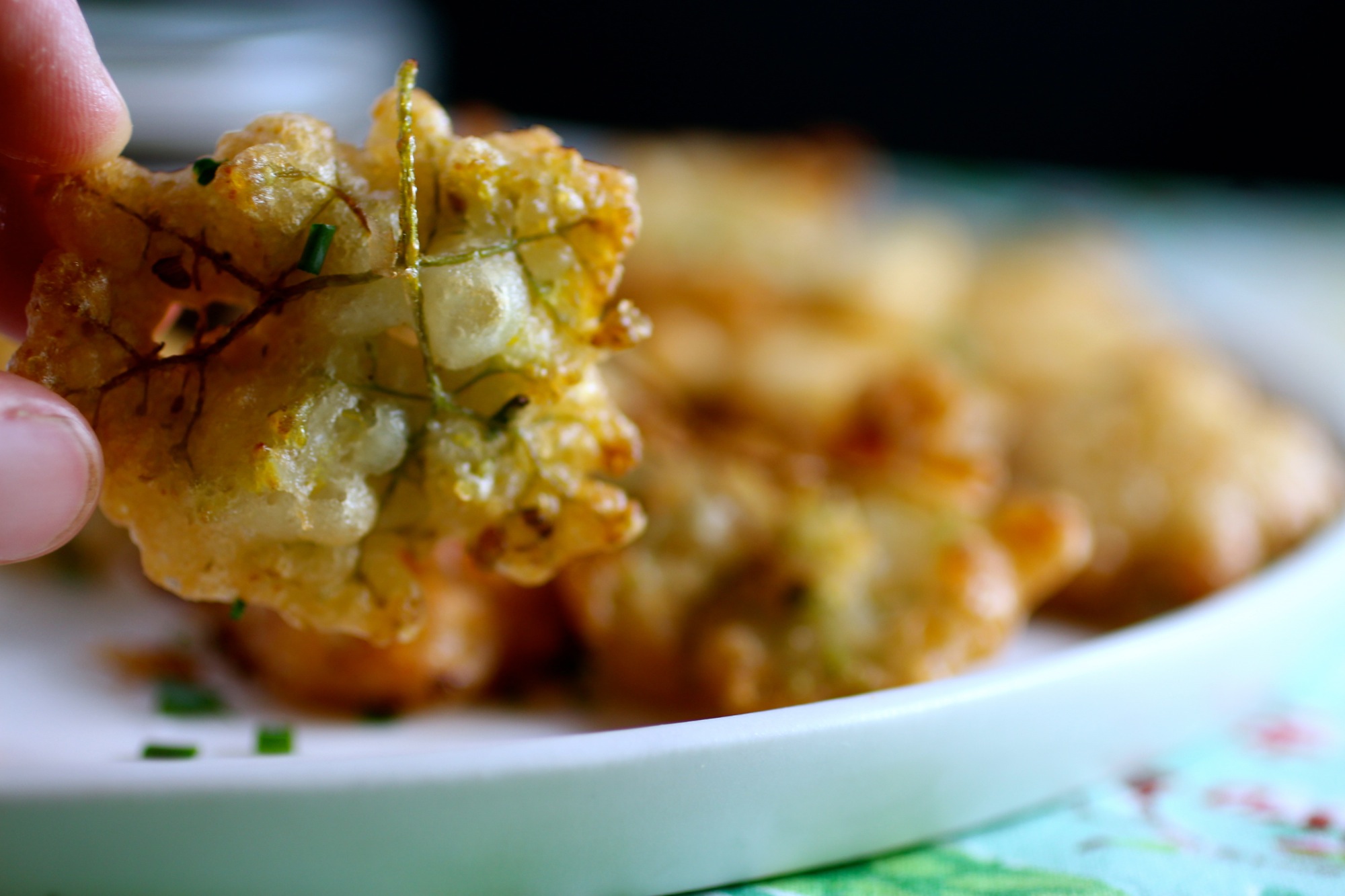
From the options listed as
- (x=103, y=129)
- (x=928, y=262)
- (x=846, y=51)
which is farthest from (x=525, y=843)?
(x=846, y=51)

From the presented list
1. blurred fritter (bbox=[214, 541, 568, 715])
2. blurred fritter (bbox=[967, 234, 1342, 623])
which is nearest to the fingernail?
blurred fritter (bbox=[214, 541, 568, 715])

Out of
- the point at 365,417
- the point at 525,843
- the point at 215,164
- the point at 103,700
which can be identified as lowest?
the point at 103,700

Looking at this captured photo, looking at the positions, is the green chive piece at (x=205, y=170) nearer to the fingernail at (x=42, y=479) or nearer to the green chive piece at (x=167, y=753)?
the fingernail at (x=42, y=479)

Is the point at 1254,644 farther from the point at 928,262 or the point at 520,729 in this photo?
the point at 928,262

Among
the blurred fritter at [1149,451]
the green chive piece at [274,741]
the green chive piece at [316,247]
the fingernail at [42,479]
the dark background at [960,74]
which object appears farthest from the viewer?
the dark background at [960,74]

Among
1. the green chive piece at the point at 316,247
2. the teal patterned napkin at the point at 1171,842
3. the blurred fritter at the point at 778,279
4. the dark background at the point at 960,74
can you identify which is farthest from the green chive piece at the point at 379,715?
the dark background at the point at 960,74

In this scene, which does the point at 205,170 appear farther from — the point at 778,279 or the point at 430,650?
the point at 778,279

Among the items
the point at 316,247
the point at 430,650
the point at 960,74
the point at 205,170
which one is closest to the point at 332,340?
the point at 316,247
